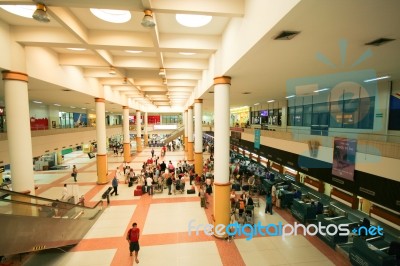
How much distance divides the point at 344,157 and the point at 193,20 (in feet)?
24.2

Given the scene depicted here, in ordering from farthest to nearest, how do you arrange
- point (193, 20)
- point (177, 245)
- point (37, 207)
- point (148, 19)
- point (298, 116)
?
1. point (298, 116)
2. point (177, 245)
3. point (193, 20)
4. point (37, 207)
5. point (148, 19)

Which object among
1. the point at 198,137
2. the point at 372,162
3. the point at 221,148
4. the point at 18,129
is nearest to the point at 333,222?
the point at 372,162

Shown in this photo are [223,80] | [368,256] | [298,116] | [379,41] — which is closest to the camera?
[379,41]

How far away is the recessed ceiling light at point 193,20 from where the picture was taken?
647 centimetres

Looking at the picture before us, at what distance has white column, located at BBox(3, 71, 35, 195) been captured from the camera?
23.2 ft

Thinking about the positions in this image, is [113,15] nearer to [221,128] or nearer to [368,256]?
[221,128]

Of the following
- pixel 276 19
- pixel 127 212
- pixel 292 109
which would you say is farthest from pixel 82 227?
pixel 292 109

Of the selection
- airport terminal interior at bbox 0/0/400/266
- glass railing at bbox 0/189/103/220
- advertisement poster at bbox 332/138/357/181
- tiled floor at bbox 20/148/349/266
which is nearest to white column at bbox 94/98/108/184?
airport terminal interior at bbox 0/0/400/266

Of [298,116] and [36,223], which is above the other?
[298,116]

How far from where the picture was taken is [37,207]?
621 centimetres

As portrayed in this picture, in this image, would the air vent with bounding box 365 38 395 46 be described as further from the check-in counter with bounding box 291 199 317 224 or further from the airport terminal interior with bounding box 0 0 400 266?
the check-in counter with bounding box 291 199 317 224

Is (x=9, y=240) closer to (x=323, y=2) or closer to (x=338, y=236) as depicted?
(x=323, y=2)

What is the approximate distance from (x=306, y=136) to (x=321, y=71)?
10.5 ft

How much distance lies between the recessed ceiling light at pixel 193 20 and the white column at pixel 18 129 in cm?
604
